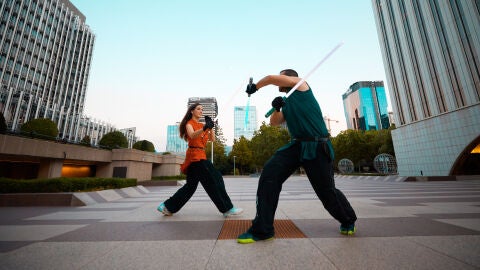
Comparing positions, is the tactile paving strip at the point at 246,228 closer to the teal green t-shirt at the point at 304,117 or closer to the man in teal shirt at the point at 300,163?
the man in teal shirt at the point at 300,163

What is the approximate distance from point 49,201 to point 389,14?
30.8 metres

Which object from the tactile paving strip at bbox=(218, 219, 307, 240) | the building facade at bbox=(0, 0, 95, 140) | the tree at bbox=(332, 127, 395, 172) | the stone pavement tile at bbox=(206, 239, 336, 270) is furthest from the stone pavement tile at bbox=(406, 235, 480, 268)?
the tree at bbox=(332, 127, 395, 172)

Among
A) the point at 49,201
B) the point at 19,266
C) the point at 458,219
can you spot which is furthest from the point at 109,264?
the point at 49,201

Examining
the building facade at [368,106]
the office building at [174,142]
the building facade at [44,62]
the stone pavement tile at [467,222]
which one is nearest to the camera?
the stone pavement tile at [467,222]

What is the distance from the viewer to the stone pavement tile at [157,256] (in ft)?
5.19

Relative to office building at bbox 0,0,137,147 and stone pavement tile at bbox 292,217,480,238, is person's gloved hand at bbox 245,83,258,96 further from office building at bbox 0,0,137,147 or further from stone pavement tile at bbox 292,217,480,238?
office building at bbox 0,0,137,147

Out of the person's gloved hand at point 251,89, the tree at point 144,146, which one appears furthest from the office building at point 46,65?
the person's gloved hand at point 251,89

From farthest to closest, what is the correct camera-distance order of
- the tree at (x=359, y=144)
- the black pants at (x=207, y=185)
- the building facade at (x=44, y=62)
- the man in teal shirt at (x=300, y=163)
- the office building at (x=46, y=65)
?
the tree at (x=359, y=144) < the office building at (x=46, y=65) < the building facade at (x=44, y=62) < the black pants at (x=207, y=185) < the man in teal shirt at (x=300, y=163)

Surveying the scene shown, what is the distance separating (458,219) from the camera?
304cm

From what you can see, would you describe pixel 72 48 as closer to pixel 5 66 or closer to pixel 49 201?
pixel 5 66

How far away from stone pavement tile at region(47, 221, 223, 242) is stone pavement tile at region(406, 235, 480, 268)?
207 cm

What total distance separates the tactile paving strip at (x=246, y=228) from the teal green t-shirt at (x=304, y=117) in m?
0.93

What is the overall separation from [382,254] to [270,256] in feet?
2.99

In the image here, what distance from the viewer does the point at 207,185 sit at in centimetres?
335
